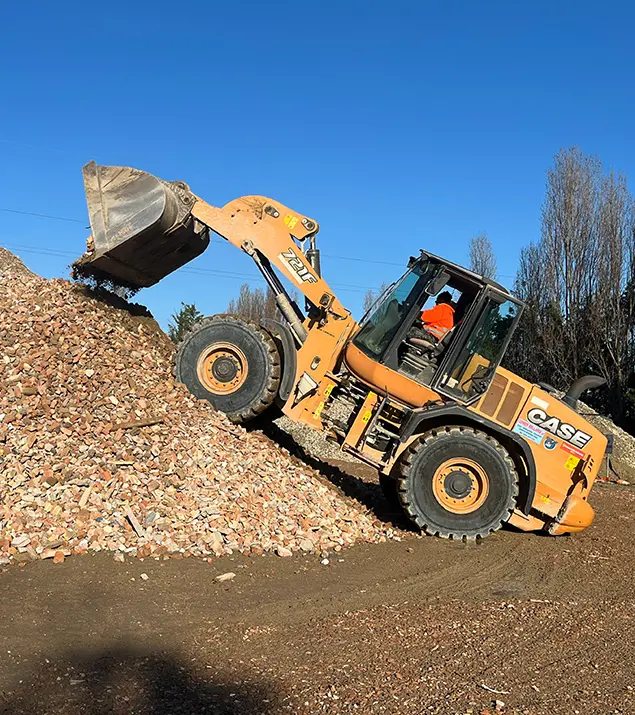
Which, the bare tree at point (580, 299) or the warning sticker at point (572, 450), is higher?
the bare tree at point (580, 299)

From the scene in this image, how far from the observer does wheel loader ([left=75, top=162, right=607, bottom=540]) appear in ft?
25.7

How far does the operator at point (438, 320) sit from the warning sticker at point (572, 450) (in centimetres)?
177

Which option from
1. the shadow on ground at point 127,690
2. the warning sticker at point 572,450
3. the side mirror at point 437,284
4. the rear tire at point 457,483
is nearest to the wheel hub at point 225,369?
the rear tire at point 457,483

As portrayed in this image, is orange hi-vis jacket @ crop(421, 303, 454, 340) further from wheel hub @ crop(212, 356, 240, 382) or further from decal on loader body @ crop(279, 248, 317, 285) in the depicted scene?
wheel hub @ crop(212, 356, 240, 382)

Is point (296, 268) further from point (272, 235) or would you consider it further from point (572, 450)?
point (572, 450)

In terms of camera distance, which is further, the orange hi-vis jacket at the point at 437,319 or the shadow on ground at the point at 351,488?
the shadow on ground at the point at 351,488

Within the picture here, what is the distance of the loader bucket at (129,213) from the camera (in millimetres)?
8414

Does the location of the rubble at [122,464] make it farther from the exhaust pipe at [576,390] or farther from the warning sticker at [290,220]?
the exhaust pipe at [576,390]

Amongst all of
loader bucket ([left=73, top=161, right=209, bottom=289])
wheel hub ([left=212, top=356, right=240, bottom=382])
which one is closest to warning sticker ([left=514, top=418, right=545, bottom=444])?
wheel hub ([left=212, top=356, right=240, bottom=382])

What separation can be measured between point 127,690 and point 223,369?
5.04 meters

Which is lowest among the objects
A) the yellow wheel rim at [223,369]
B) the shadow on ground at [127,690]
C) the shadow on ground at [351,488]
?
the shadow on ground at [127,690]

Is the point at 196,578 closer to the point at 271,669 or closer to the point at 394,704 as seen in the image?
the point at 271,669

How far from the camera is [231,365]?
28.4 feet

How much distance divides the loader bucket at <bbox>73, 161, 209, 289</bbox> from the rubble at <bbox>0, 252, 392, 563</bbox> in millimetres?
780
